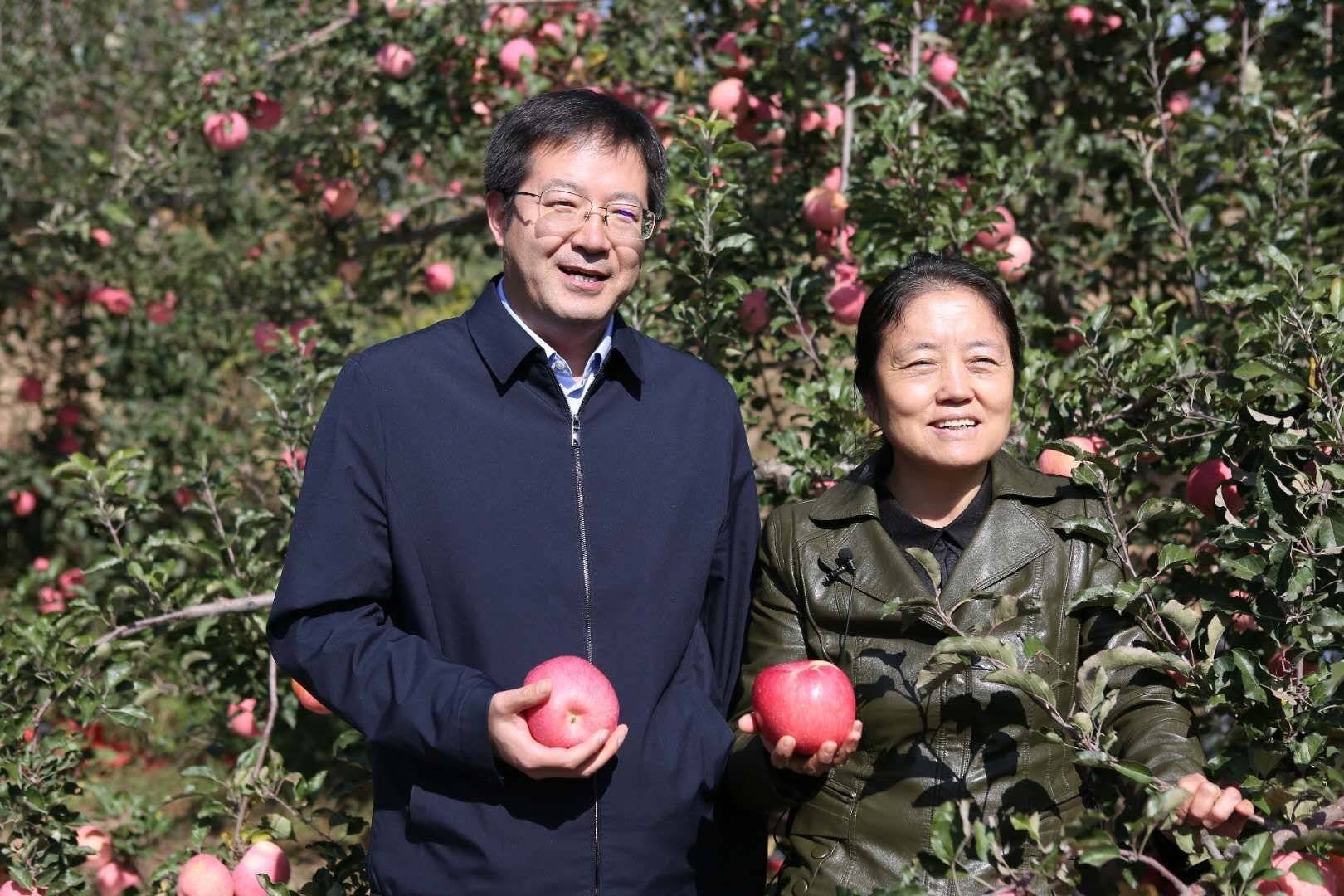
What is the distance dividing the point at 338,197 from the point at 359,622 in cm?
309

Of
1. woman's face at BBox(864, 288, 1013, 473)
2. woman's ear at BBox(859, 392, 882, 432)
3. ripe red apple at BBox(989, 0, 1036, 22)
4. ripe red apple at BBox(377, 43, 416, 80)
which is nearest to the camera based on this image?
woman's face at BBox(864, 288, 1013, 473)

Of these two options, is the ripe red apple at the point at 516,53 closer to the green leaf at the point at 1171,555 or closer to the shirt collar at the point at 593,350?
the shirt collar at the point at 593,350

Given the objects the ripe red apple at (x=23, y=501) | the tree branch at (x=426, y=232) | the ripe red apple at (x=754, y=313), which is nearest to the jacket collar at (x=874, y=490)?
the ripe red apple at (x=754, y=313)

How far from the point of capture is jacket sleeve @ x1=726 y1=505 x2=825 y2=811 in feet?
5.47

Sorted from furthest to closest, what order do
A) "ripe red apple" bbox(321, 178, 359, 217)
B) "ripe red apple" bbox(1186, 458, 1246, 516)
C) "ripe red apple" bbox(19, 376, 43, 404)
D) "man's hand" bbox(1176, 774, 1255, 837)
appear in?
"ripe red apple" bbox(19, 376, 43, 404) → "ripe red apple" bbox(321, 178, 359, 217) → "ripe red apple" bbox(1186, 458, 1246, 516) → "man's hand" bbox(1176, 774, 1255, 837)

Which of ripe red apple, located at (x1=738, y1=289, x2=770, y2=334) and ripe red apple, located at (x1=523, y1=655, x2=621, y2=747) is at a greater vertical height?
ripe red apple, located at (x1=738, y1=289, x2=770, y2=334)

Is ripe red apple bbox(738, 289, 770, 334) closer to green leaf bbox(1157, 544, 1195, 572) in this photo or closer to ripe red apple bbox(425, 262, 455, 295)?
green leaf bbox(1157, 544, 1195, 572)

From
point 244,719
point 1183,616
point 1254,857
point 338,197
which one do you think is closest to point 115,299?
point 338,197

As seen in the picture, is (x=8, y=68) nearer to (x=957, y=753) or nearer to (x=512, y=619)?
(x=512, y=619)

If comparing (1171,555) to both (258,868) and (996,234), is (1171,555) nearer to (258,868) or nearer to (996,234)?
(996,234)

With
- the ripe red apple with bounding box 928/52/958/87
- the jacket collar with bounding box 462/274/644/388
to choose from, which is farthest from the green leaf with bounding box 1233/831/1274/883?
the ripe red apple with bounding box 928/52/958/87

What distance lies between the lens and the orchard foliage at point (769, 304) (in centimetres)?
187

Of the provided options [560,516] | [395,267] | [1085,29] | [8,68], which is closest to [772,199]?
[1085,29]

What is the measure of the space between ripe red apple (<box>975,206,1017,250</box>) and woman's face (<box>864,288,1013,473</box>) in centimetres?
111
